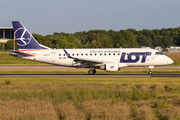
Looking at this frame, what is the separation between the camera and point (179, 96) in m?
20.7

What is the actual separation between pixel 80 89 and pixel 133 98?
5112 mm

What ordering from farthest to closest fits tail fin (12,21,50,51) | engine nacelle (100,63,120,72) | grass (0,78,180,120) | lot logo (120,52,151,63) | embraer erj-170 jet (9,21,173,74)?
tail fin (12,21,50,51) → embraer erj-170 jet (9,21,173,74) → lot logo (120,52,151,63) → engine nacelle (100,63,120,72) → grass (0,78,180,120)

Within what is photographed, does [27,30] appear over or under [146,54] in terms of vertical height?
over

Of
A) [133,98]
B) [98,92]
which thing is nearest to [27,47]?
[98,92]

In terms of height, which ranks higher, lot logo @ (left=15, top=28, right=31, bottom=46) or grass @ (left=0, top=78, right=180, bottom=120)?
lot logo @ (left=15, top=28, right=31, bottom=46)

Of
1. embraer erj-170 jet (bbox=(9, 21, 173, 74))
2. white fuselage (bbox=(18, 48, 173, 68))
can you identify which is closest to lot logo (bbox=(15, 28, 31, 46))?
embraer erj-170 jet (bbox=(9, 21, 173, 74))

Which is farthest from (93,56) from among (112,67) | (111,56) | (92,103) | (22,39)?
(92,103)

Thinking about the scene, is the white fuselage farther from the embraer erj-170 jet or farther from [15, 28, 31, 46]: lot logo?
[15, 28, 31, 46]: lot logo

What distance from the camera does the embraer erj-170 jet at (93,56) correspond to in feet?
126

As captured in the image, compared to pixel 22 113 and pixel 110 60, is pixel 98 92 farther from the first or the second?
pixel 110 60

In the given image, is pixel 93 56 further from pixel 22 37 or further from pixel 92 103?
pixel 92 103

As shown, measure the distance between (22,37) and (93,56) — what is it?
11384 millimetres

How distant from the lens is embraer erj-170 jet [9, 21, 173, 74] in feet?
126

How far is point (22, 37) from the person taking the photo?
4094 cm
